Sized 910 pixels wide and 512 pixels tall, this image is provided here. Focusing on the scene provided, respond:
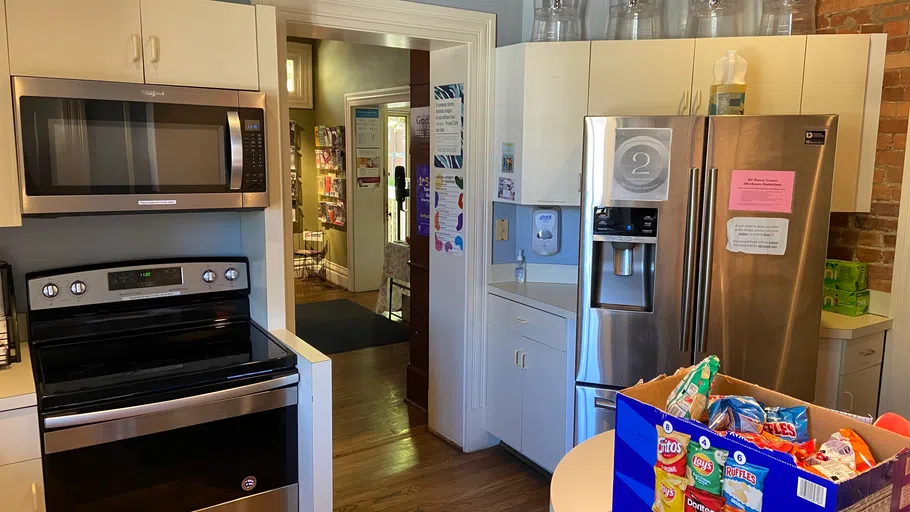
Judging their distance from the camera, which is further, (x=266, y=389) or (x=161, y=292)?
(x=161, y=292)

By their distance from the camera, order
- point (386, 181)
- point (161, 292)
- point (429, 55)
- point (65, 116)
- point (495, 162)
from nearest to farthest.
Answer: point (65, 116), point (161, 292), point (495, 162), point (429, 55), point (386, 181)

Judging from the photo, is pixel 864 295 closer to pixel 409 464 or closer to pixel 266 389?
pixel 409 464

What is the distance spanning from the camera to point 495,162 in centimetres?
322

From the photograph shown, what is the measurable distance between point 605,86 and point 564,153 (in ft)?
1.10

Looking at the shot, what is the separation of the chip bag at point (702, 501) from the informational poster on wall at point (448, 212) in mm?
2345

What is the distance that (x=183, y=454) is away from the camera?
1.90 m

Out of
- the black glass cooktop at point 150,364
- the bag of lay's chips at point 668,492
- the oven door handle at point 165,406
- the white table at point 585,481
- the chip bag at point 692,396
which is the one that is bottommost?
the oven door handle at point 165,406

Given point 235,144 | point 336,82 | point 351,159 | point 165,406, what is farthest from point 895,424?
point 336,82

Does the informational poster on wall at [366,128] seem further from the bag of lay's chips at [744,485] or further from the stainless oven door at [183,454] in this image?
the bag of lay's chips at [744,485]

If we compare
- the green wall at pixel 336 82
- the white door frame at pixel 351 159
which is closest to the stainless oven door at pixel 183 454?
the green wall at pixel 336 82

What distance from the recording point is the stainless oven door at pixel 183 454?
1.75 m

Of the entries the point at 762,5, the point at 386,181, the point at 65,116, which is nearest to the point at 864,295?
the point at 762,5

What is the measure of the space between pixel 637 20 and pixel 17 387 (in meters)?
2.74

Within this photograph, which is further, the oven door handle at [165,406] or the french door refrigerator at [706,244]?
the french door refrigerator at [706,244]
